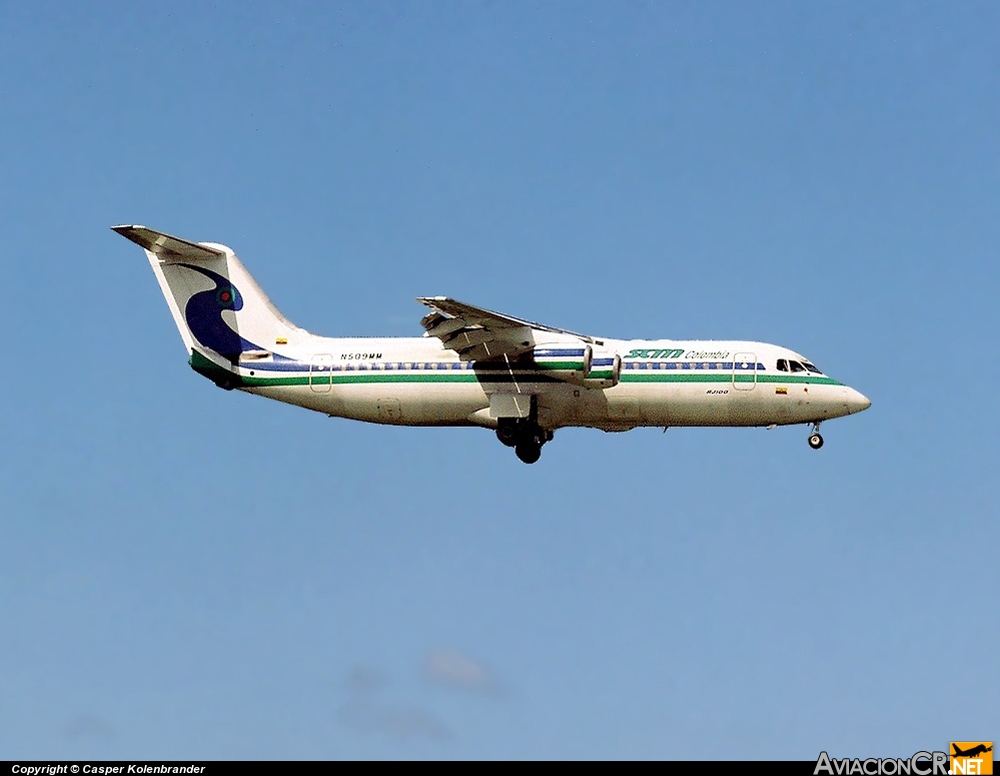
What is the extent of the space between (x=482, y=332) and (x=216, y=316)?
5.89m

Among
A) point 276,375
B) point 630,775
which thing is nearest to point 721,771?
point 630,775

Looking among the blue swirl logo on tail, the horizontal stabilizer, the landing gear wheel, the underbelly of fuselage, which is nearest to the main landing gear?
the landing gear wheel

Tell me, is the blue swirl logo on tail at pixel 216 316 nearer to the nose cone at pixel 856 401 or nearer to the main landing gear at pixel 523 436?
the main landing gear at pixel 523 436

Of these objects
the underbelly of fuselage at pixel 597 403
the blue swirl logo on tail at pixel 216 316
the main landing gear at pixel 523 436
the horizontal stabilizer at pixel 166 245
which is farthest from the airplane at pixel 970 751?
the horizontal stabilizer at pixel 166 245

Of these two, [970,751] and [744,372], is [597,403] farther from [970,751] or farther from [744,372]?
[970,751]

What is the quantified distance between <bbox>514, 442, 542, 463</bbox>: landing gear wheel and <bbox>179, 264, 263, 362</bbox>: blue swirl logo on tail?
5.83 meters

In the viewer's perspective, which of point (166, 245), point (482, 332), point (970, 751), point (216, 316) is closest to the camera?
point (970, 751)

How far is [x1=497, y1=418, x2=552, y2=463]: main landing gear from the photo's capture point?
1334 inches

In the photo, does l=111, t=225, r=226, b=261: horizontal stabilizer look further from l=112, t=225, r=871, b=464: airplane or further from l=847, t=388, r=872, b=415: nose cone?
l=847, t=388, r=872, b=415: nose cone

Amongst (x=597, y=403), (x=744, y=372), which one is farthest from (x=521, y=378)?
(x=744, y=372)

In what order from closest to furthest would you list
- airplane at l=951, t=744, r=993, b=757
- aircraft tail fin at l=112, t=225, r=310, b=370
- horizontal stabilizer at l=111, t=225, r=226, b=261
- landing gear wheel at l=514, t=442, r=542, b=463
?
1. airplane at l=951, t=744, r=993, b=757
2. landing gear wheel at l=514, t=442, r=542, b=463
3. horizontal stabilizer at l=111, t=225, r=226, b=261
4. aircraft tail fin at l=112, t=225, r=310, b=370

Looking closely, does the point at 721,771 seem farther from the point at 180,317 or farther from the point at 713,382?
the point at 180,317

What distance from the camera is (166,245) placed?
35219 mm

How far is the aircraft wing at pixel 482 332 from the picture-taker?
32.8m
